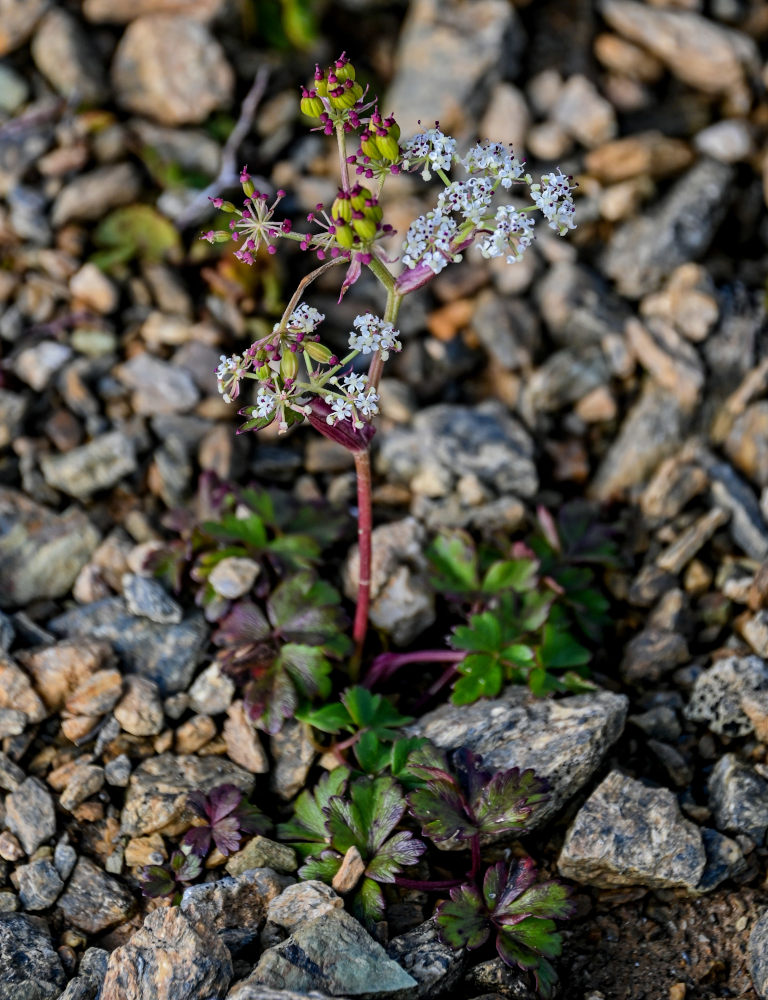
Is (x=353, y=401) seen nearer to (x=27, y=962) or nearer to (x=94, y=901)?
(x=94, y=901)

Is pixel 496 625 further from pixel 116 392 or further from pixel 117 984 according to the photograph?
pixel 116 392

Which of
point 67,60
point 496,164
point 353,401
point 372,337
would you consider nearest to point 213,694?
point 353,401

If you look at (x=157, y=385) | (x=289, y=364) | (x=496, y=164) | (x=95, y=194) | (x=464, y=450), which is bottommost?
(x=464, y=450)

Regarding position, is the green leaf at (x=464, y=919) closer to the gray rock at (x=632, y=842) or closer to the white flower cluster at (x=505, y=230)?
the gray rock at (x=632, y=842)

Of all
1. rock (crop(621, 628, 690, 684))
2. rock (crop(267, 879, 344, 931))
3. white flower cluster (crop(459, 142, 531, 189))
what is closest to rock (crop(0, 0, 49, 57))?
white flower cluster (crop(459, 142, 531, 189))

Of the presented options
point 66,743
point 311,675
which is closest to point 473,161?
point 311,675

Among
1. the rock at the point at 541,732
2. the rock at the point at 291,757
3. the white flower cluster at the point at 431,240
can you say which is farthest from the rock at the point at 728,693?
the white flower cluster at the point at 431,240
